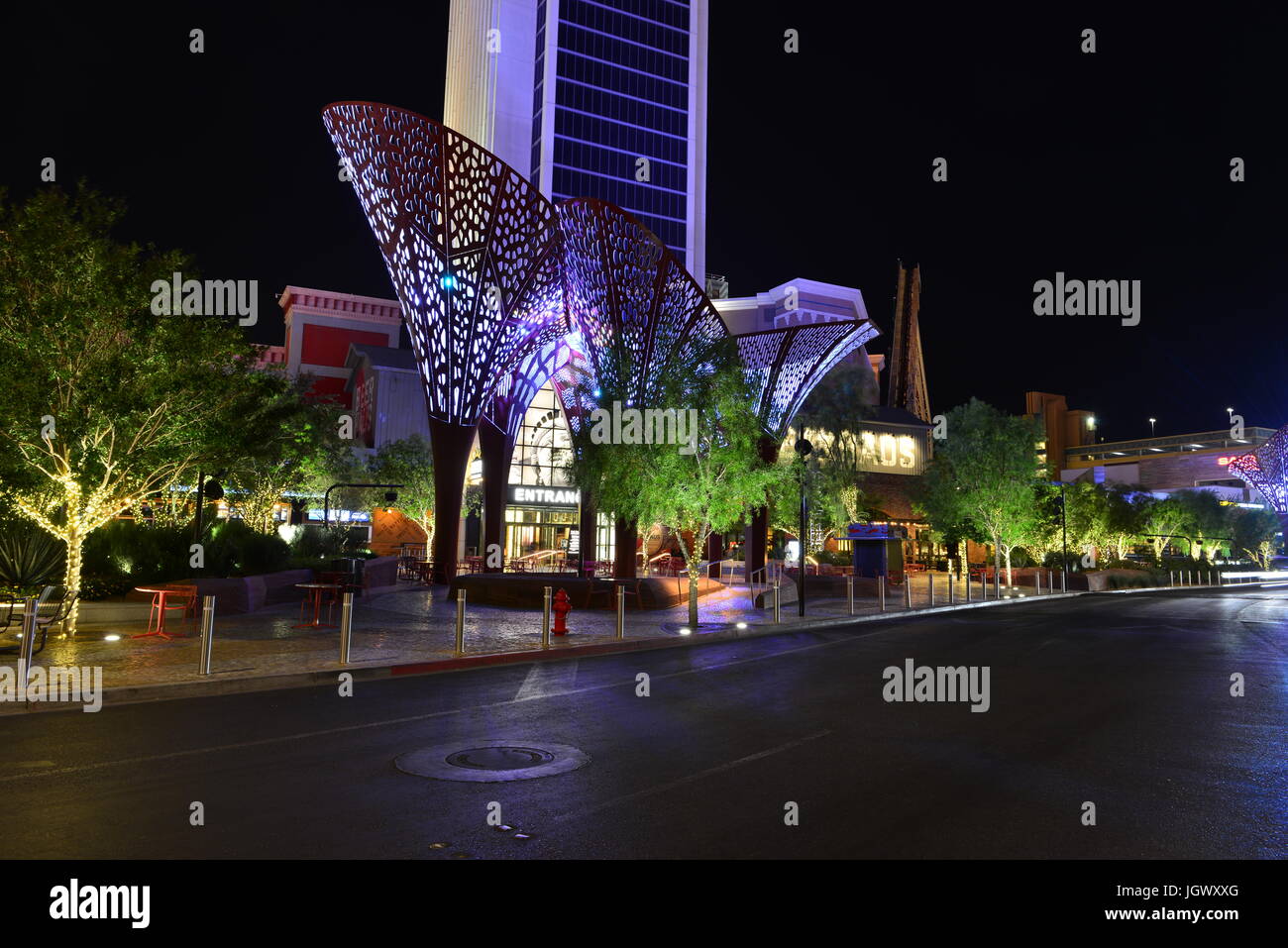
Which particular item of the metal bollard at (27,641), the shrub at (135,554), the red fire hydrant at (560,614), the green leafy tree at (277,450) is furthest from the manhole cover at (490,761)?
the shrub at (135,554)

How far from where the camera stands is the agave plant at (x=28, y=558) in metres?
16.5

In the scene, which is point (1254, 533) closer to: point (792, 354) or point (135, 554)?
point (792, 354)

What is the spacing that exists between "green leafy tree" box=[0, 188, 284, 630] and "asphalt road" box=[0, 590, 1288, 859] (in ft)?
23.9

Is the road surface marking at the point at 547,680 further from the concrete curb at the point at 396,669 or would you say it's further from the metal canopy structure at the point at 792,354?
the metal canopy structure at the point at 792,354

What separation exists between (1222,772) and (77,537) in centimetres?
1663

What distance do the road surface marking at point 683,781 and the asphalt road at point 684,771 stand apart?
0.08 feet

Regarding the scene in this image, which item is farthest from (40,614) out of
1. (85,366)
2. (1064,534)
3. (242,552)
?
(1064,534)

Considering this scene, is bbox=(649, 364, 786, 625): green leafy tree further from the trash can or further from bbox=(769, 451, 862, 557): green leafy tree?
bbox=(769, 451, 862, 557): green leafy tree

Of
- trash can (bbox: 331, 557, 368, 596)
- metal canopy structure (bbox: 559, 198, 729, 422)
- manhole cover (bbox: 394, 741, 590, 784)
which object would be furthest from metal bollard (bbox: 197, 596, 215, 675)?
metal canopy structure (bbox: 559, 198, 729, 422)

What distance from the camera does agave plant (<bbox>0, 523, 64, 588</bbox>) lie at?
16.5 m

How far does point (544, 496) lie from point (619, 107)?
56.9m

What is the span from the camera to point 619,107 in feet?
317

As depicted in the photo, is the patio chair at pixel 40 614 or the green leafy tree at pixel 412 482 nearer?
the patio chair at pixel 40 614
